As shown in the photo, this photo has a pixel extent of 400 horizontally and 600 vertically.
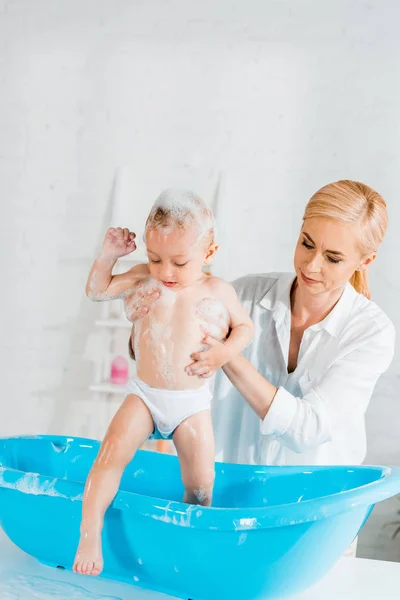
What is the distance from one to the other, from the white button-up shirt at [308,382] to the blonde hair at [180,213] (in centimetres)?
38

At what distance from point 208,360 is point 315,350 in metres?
0.49

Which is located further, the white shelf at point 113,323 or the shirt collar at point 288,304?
the white shelf at point 113,323

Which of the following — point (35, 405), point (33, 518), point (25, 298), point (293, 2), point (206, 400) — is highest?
point (293, 2)

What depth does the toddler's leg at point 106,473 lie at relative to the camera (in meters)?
0.99

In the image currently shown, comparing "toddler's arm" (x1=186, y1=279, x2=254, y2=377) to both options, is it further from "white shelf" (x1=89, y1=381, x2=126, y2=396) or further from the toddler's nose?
"white shelf" (x1=89, y1=381, x2=126, y2=396)

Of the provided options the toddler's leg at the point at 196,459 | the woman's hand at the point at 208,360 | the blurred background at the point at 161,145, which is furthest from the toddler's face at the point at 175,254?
the blurred background at the point at 161,145

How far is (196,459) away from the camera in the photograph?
1174 mm

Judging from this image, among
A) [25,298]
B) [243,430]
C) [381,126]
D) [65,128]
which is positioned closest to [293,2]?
[381,126]

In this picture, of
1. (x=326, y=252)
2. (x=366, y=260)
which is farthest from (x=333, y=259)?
(x=366, y=260)

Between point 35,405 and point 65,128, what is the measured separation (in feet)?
3.99

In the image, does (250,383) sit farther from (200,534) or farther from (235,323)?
(200,534)

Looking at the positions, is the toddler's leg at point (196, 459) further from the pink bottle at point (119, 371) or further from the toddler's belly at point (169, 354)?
the pink bottle at point (119, 371)

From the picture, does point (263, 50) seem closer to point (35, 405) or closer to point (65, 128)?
point (65, 128)

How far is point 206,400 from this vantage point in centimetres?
120
